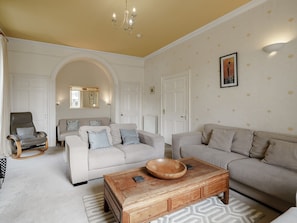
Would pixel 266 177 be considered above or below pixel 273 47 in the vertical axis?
below

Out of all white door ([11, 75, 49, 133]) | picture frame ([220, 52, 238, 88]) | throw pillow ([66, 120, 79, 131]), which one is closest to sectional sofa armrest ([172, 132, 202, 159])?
picture frame ([220, 52, 238, 88])

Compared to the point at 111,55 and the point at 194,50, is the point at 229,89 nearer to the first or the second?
the point at 194,50

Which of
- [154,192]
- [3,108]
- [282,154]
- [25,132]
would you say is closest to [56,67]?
[3,108]

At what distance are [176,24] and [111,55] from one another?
2.59 metres

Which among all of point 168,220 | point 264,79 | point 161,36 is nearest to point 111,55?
point 161,36

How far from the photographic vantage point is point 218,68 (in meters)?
3.27

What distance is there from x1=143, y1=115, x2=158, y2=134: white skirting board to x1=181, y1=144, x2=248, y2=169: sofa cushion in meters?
2.25

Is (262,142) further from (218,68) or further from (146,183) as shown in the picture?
(146,183)

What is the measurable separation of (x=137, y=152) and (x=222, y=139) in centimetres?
145

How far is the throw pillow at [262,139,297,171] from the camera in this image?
185cm

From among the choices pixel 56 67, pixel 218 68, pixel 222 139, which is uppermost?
pixel 56 67

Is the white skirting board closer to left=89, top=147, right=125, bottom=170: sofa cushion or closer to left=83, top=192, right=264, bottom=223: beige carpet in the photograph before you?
left=89, top=147, right=125, bottom=170: sofa cushion

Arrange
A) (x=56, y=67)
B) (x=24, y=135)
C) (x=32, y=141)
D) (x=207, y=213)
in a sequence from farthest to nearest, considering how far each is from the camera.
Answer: (x=56, y=67) < (x=24, y=135) < (x=32, y=141) < (x=207, y=213)

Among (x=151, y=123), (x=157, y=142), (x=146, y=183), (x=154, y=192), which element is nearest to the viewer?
(x=154, y=192)
